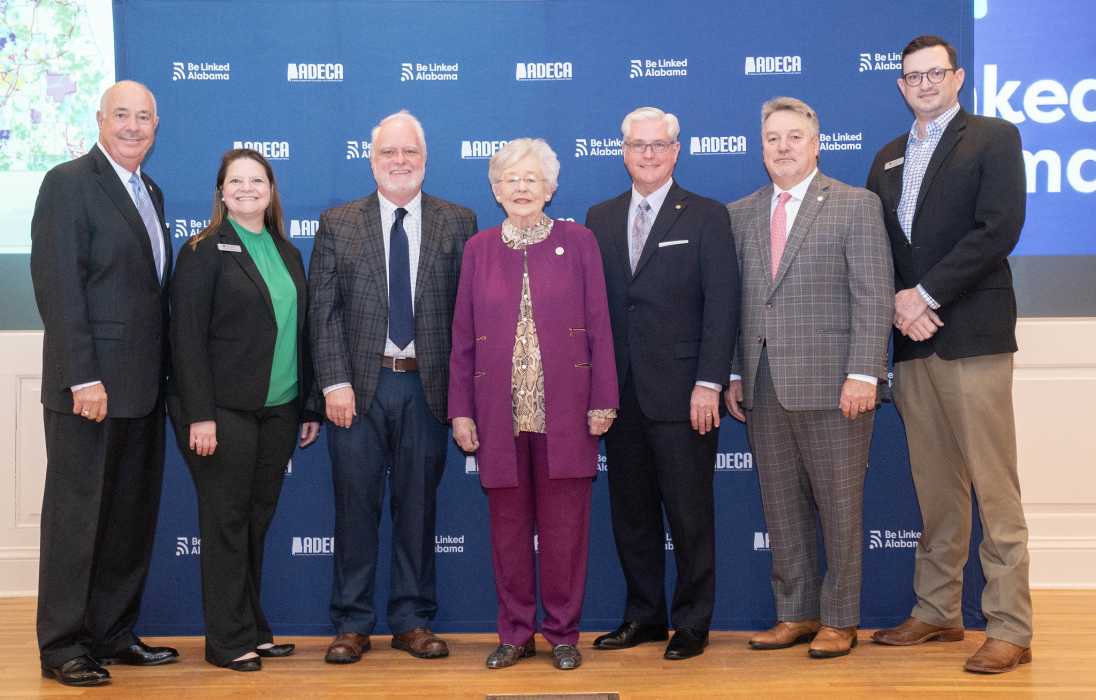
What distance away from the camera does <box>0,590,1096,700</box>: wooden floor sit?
3.19 metres

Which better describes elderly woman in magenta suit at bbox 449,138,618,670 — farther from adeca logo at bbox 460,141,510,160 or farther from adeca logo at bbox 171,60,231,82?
adeca logo at bbox 171,60,231,82

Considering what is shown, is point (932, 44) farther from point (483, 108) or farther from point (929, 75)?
point (483, 108)

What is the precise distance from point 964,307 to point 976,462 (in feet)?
1.85

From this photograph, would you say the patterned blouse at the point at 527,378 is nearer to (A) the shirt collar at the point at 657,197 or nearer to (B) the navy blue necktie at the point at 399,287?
(B) the navy blue necktie at the point at 399,287

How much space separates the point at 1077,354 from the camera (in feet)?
15.8

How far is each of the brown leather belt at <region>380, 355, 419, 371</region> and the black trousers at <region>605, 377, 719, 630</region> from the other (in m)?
0.81

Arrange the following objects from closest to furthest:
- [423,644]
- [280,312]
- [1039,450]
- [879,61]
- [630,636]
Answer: [280,312], [423,644], [630,636], [879,61], [1039,450]

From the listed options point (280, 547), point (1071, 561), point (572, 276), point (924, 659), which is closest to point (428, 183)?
point (572, 276)

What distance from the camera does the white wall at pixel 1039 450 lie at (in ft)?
15.6

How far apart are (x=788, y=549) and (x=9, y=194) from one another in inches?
163

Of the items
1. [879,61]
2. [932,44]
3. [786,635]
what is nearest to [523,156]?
[932,44]

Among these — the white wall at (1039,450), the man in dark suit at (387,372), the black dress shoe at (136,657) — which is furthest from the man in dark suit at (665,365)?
the white wall at (1039,450)

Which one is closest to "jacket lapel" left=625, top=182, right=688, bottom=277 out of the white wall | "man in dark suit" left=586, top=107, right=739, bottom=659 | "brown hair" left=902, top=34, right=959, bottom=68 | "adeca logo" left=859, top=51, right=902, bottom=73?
"man in dark suit" left=586, top=107, right=739, bottom=659

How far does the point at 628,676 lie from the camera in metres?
3.34
